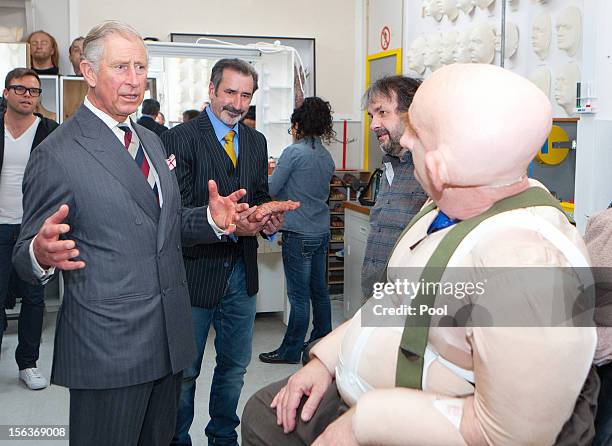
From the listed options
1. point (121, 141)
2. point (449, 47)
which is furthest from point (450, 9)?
point (121, 141)

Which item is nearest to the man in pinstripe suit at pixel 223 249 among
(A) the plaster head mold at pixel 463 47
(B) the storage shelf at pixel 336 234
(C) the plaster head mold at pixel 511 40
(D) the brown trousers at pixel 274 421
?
(D) the brown trousers at pixel 274 421

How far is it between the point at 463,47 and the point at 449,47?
24 centimetres

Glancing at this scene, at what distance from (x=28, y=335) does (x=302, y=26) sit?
17.1ft

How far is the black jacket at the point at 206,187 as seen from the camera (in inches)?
108

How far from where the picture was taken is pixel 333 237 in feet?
23.1

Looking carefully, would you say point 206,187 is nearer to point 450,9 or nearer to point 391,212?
point 391,212

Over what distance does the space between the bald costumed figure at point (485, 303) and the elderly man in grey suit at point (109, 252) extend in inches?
35.1

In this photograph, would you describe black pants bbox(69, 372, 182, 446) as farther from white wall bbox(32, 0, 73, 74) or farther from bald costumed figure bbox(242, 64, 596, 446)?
white wall bbox(32, 0, 73, 74)

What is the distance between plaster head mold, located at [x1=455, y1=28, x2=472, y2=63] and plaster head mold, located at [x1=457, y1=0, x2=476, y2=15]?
16 cm

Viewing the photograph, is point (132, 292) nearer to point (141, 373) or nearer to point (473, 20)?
point (141, 373)

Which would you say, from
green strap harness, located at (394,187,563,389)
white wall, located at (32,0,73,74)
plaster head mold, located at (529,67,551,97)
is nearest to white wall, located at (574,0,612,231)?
plaster head mold, located at (529,67,551,97)

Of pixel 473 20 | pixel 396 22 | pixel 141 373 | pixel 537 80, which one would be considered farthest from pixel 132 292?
pixel 396 22

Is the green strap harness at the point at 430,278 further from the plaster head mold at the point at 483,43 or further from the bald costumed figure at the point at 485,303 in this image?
the plaster head mold at the point at 483,43

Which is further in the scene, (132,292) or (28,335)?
(28,335)
